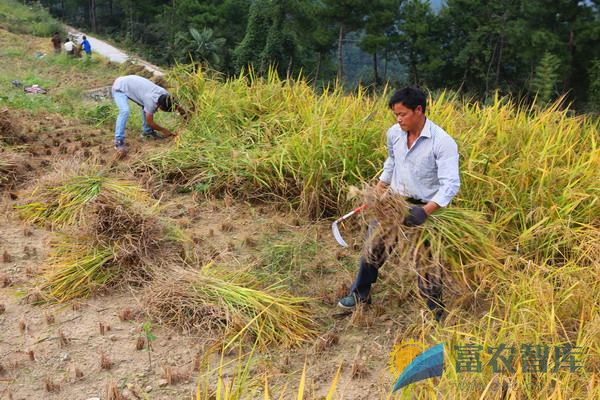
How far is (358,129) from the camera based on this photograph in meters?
4.77

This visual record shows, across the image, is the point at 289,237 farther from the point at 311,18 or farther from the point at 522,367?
the point at 311,18

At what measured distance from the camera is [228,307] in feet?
10.5

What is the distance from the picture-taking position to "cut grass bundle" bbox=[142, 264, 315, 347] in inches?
122

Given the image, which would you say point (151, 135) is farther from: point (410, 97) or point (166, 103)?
point (410, 97)

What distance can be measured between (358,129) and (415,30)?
88.2 ft

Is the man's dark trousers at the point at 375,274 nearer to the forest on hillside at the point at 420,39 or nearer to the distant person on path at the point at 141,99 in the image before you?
the distant person on path at the point at 141,99

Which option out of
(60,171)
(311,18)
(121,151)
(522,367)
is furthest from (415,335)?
(311,18)

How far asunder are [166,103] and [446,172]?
3.90m

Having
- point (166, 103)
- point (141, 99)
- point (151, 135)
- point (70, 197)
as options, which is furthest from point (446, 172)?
point (151, 135)

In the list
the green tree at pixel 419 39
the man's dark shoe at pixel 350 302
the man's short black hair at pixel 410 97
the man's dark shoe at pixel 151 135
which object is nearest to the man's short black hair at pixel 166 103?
the man's dark shoe at pixel 151 135

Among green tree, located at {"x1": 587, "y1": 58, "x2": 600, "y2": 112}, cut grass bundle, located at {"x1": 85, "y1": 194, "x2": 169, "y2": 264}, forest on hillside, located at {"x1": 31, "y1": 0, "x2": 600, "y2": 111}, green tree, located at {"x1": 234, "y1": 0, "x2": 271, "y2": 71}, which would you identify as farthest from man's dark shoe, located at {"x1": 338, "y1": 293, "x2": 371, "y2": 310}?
green tree, located at {"x1": 234, "y1": 0, "x2": 271, "y2": 71}

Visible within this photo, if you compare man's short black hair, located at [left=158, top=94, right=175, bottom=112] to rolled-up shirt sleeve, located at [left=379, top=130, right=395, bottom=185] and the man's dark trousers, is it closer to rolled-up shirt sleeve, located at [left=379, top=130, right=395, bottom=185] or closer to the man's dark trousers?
rolled-up shirt sleeve, located at [left=379, top=130, right=395, bottom=185]

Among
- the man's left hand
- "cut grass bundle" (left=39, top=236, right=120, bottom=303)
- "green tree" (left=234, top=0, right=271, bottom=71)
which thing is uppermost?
the man's left hand

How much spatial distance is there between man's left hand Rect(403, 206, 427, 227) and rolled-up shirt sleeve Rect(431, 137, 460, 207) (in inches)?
3.6
